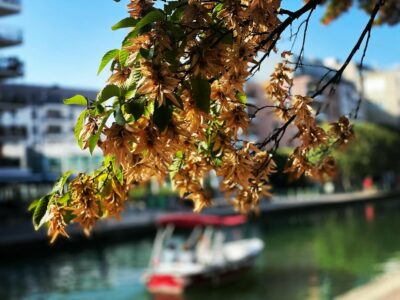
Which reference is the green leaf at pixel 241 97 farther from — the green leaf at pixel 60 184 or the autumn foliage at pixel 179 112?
the green leaf at pixel 60 184

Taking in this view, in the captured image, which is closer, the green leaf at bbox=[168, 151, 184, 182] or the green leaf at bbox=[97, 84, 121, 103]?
the green leaf at bbox=[97, 84, 121, 103]

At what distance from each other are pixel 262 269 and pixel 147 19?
1686 centimetres

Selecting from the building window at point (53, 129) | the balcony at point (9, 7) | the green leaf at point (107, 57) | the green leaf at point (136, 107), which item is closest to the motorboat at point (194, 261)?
the green leaf at point (107, 57)

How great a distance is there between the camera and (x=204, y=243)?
17.9 metres

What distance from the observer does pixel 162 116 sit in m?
1.35

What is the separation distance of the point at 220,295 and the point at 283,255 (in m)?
4.85

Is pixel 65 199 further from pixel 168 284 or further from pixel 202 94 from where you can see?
pixel 168 284

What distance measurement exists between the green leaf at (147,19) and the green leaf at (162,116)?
219mm

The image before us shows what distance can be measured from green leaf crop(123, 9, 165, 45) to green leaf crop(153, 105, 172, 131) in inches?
8.6

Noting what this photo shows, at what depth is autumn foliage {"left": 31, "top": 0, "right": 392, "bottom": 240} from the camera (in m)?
1.36

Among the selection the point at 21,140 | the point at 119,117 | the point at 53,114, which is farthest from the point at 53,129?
A: the point at 119,117

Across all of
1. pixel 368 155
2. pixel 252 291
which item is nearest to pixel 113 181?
pixel 252 291

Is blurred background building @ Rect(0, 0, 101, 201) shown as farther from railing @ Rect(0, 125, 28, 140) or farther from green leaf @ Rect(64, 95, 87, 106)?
green leaf @ Rect(64, 95, 87, 106)

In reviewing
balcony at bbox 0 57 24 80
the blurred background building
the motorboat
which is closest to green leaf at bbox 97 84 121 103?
the motorboat
